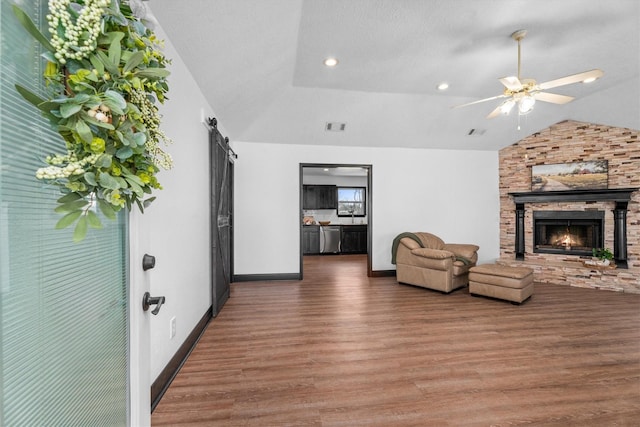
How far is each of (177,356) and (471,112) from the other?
5.18 m

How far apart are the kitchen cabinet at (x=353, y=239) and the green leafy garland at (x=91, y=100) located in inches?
305

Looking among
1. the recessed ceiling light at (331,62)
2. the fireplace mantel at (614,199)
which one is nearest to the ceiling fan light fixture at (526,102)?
the recessed ceiling light at (331,62)

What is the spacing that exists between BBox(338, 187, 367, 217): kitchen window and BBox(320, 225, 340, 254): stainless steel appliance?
957 millimetres

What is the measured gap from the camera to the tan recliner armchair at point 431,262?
13.6 ft

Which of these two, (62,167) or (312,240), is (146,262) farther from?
(312,240)

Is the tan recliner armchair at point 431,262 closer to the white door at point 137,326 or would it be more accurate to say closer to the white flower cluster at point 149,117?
the white door at point 137,326

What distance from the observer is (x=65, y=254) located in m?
0.72

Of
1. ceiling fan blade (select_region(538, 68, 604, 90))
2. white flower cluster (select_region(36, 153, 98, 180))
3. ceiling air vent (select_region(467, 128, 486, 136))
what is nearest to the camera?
white flower cluster (select_region(36, 153, 98, 180))

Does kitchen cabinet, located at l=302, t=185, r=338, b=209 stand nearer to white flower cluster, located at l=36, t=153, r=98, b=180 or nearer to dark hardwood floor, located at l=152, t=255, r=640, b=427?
dark hardwood floor, located at l=152, t=255, r=640, b=427

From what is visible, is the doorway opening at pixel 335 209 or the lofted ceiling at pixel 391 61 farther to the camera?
the doorway opening at pixel 335 209

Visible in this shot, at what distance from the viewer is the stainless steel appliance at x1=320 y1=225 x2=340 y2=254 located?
26.9 feet

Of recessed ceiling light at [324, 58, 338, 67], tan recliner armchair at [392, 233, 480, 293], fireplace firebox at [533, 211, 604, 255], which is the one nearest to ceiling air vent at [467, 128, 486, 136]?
fireplace firebox at [533, 211, 604, 255]

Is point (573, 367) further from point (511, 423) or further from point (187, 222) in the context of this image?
point (187, 222)

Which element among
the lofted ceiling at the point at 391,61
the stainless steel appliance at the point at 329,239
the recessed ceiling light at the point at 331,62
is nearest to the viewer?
the lofted ceiling at the point at 391,61
